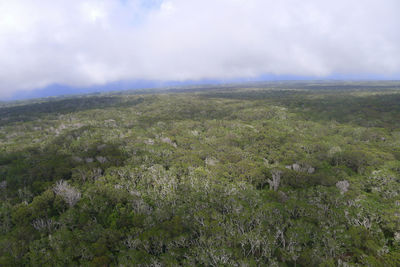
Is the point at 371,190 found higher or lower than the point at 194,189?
lower

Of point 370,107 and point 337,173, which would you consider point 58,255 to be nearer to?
point 337,173

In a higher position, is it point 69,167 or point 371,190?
point 69,167

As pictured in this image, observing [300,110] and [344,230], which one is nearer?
[344,230]

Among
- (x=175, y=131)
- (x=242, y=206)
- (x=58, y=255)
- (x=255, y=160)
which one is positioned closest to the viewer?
(x=58, y=255)

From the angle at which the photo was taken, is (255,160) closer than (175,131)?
Yes

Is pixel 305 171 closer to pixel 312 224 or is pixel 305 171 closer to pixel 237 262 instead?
pixel 312 224

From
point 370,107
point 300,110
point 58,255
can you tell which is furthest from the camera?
point 300,110

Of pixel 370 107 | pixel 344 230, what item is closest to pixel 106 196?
pixel 344 230

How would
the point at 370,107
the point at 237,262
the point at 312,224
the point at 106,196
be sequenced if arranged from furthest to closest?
1. the point at 370,107
2. the point at 106,196
3. the point at 312,224
4. the point at 237,262

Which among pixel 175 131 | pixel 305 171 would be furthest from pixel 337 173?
pixel 175 131
